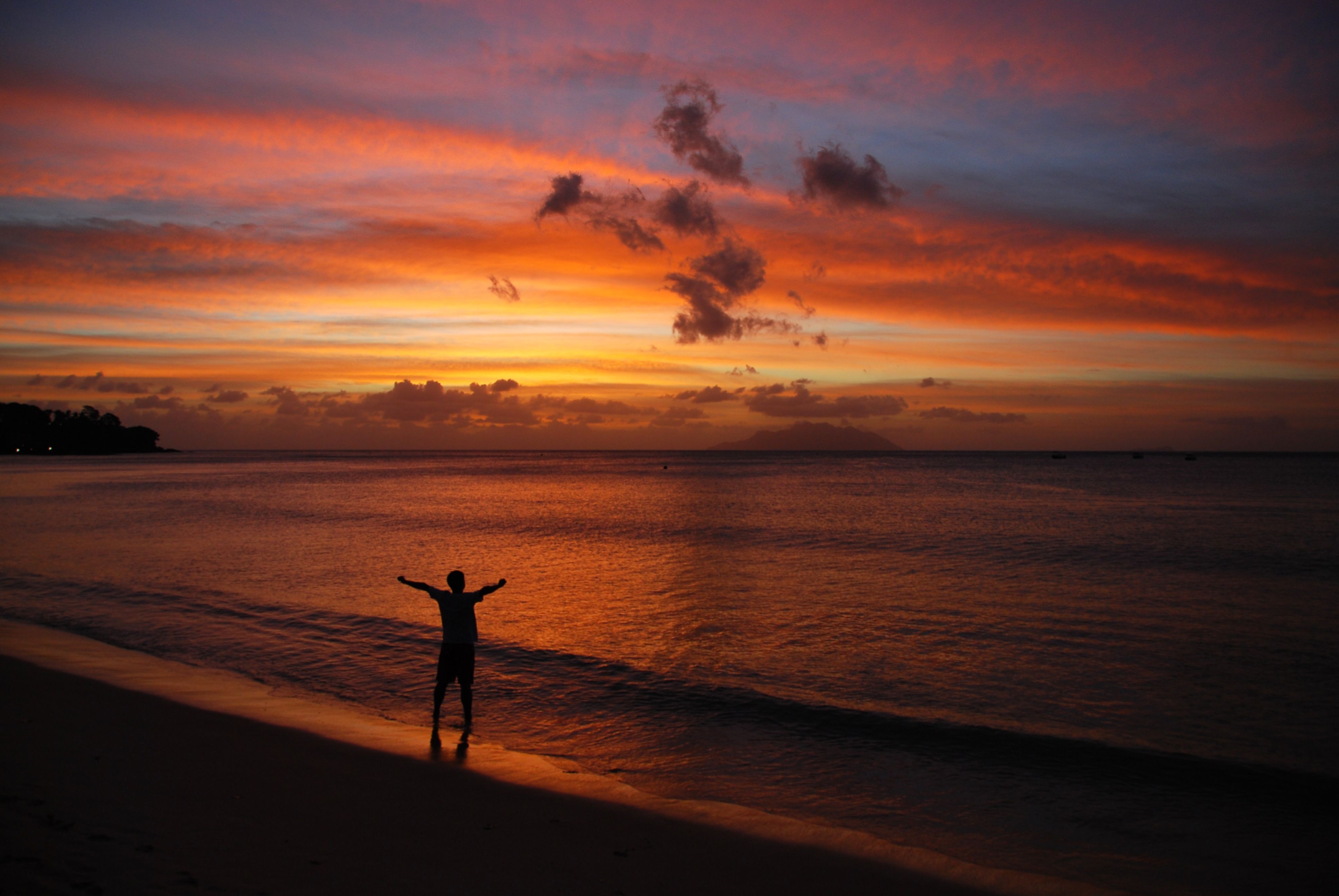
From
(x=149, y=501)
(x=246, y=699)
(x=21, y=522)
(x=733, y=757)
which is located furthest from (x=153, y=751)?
(x=149, y=501)

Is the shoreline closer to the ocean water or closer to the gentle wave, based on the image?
the ocean water

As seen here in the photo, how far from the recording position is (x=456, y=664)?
433 inches

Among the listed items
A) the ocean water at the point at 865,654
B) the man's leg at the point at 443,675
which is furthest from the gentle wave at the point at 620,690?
the man's leg at the point at 443,675

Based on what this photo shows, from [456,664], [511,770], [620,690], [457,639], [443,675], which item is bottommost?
[620,690]

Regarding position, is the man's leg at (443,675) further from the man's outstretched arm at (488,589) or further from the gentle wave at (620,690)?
the gentle wave at (620,690)

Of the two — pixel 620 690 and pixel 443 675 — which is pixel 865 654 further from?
pixel 443 675

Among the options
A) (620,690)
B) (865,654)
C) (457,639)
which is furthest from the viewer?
(865,654)

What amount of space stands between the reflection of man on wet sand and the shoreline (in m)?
0.54

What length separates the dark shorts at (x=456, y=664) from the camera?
10953 mm

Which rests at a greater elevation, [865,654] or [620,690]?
[865,654]

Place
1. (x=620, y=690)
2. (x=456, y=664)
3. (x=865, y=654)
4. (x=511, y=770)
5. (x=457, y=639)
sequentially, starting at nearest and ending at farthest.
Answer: (x=511, y=770), (x=457, y=639), (x=456, y=664), (x=620, y=690), (x=865, y=654)

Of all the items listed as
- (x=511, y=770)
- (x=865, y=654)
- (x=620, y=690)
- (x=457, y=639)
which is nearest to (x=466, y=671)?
(x=457, y=639)

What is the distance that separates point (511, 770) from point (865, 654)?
9.11 metres

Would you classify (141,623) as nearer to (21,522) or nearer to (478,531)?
(478,531)
